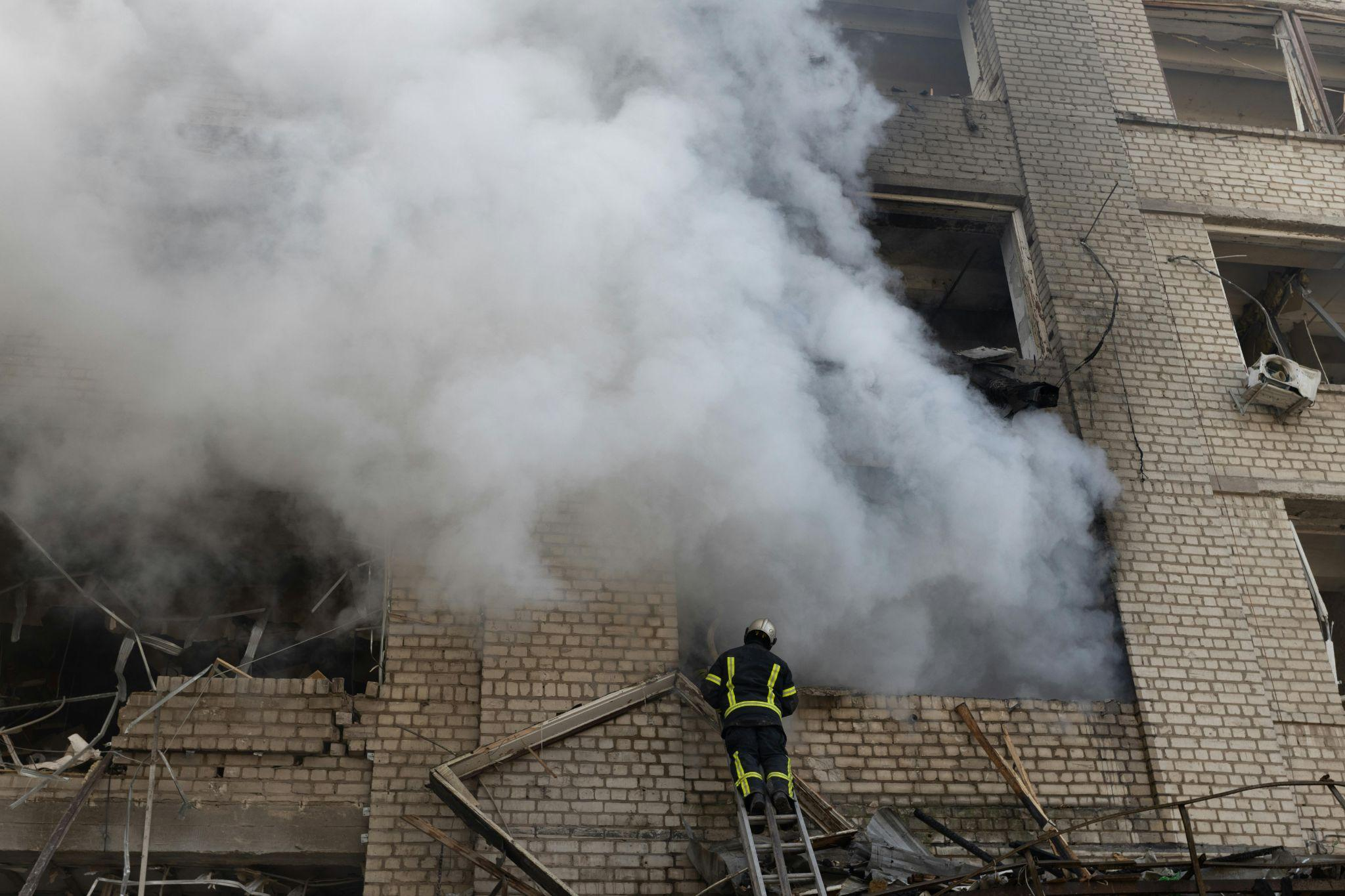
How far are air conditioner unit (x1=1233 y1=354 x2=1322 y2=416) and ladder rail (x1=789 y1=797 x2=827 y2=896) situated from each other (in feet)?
16.4

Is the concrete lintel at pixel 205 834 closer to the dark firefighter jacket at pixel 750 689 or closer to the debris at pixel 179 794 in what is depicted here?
the debris at pixel 179 794

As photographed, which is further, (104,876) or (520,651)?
(520,651)

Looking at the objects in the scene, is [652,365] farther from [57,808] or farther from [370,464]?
[57,808]

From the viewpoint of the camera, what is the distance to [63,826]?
17.4ft

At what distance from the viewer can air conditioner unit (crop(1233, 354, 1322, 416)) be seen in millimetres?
7875

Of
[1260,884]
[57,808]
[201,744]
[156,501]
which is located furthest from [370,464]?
[1260,884]

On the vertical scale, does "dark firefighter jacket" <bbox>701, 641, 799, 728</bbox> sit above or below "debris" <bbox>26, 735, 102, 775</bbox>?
above

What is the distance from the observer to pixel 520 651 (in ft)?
20.6

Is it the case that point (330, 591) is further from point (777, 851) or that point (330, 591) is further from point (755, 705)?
point (777, 851)

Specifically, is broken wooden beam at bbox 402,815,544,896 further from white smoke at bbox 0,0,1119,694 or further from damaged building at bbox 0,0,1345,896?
white smoke at bbox 0,0,1119,694

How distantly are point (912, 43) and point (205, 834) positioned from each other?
918 cm

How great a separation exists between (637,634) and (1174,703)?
3400mm

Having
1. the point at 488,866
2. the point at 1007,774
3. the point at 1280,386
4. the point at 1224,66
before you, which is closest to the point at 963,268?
the point at 1280,386

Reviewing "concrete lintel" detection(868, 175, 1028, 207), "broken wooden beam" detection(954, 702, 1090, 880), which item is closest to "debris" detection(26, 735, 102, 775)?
"broken wooden beam" detection(954, 702, 1090, 880)
